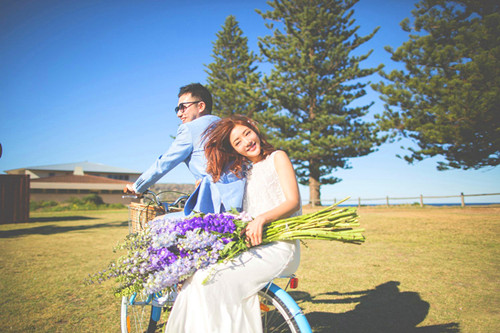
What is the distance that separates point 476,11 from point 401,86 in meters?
5.21

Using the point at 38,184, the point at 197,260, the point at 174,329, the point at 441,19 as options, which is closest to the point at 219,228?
the point at 197,260

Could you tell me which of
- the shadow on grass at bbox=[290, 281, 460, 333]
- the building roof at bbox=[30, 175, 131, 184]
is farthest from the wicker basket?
the building roof at bbox=[30, 175, 131, 184]

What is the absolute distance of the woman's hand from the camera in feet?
4.95

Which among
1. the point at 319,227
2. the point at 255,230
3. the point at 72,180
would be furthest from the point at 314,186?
the point at 72,180

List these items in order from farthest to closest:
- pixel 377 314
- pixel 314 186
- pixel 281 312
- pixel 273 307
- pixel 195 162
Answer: pixel 314 186 → pixel 377 314 → pixel 195 162 → pixel 273 307 → pixel 281 312

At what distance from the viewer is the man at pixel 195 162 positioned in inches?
72.5

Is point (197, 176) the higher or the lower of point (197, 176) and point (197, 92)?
the lower

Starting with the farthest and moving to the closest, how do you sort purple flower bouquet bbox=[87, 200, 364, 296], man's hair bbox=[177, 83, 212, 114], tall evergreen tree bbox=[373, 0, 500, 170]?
tall evergreen tree bbox=[373, 0, 500, 170] < man's hair bbox=[177, 83, 212, 114] < purple flower bouquet bbox=[87, 200, 364, 296]

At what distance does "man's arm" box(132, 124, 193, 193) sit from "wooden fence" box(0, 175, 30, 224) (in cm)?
1682

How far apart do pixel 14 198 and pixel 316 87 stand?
752 inches

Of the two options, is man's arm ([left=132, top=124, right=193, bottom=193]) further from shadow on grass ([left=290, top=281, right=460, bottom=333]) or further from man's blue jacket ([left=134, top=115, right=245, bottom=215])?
shadow on grass ([left=290, top=281, right=460, bottom=333])


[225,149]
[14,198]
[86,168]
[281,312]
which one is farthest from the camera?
[86,168]

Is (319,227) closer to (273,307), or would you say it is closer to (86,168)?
(273,307)

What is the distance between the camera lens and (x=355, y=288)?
386cm
